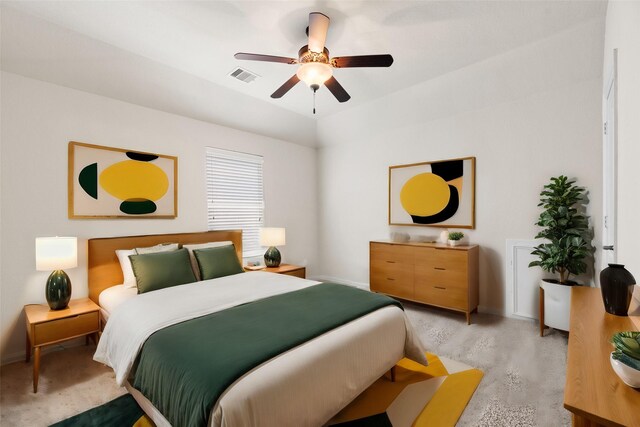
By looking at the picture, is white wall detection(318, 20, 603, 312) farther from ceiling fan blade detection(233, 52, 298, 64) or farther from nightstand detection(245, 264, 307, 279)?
ceiling fan blade detection(233, 52, 298, 64)

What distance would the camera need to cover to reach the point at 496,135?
3.67 m

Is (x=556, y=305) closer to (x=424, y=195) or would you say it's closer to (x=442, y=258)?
(x=442, y=258)

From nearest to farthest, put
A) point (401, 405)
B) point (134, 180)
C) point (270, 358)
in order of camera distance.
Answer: point (270, 358) → point (401, 405) → point (134, 180)

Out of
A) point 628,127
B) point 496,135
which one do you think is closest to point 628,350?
point 628,127

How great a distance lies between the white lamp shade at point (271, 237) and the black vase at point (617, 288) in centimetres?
349

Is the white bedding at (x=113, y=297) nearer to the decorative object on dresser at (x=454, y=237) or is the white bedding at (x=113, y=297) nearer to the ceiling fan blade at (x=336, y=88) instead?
the ceiling fan blade at (x=336, y=88)

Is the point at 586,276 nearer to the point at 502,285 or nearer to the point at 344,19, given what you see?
the point at 502,285

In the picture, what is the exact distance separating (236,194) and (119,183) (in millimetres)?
1521

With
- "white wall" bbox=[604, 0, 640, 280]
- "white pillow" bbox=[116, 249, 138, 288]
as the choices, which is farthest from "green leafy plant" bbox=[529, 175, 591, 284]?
"white pillow" bbox=[116, 249, 138, 288]

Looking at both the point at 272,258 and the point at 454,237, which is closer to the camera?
the point at 454,237

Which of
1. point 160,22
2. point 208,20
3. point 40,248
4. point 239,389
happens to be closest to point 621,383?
point 239,389

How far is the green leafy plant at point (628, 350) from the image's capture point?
88cm

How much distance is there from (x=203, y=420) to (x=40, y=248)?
2301 mm

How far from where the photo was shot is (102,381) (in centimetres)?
237
